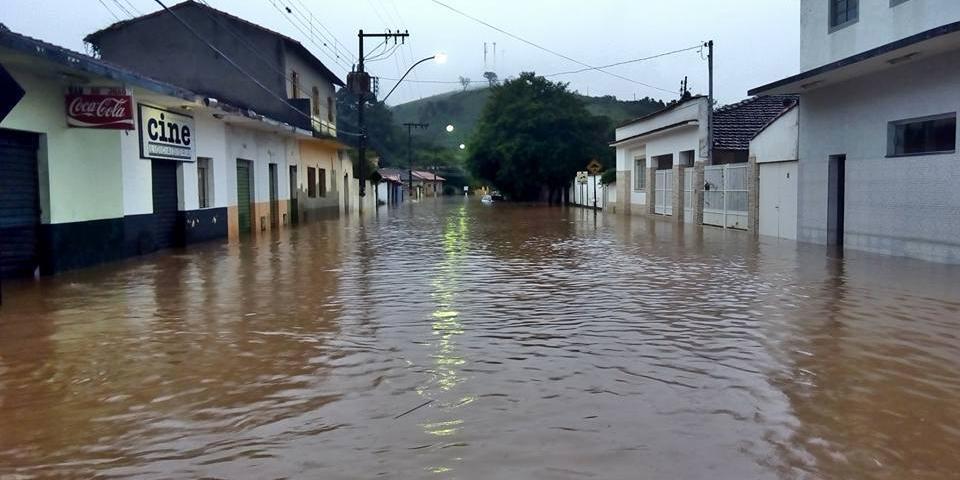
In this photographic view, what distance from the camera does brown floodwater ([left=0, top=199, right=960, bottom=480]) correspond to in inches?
175

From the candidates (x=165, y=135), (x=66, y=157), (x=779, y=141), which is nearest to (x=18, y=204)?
(x=66, y=157)

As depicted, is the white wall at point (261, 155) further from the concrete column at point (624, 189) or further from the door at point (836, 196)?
the concrete column at point (624, 189)

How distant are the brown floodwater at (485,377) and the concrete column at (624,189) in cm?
2731

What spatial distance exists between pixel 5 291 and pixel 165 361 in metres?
6.23

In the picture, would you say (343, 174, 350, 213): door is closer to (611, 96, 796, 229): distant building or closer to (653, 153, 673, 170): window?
(611, 96, 796, 229): distant building

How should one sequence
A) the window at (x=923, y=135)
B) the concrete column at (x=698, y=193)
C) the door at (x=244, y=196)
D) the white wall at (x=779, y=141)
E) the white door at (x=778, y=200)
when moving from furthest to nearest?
the concrete column at (x=698, y=193) < the door at (x=244, y=196) < the white door at (x=778, y=200) < the white wall at (x=779, y=141) < the window at (x=923, y=135)

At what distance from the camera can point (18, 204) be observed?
12625 mm

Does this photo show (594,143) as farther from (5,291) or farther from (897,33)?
(5,291)

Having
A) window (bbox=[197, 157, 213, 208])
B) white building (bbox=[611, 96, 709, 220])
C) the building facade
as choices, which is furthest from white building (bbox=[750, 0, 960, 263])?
the building facade

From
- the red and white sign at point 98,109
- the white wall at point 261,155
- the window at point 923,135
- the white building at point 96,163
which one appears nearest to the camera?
the white building at point 96,163

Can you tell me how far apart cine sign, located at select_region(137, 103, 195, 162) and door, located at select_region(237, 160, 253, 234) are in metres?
4.82

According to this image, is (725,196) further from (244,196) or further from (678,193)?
(244,196)

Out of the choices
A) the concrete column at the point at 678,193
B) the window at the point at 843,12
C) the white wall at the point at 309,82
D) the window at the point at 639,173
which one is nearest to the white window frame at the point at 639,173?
the window at the point at 639,173

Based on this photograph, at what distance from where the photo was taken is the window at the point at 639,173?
38.5m
